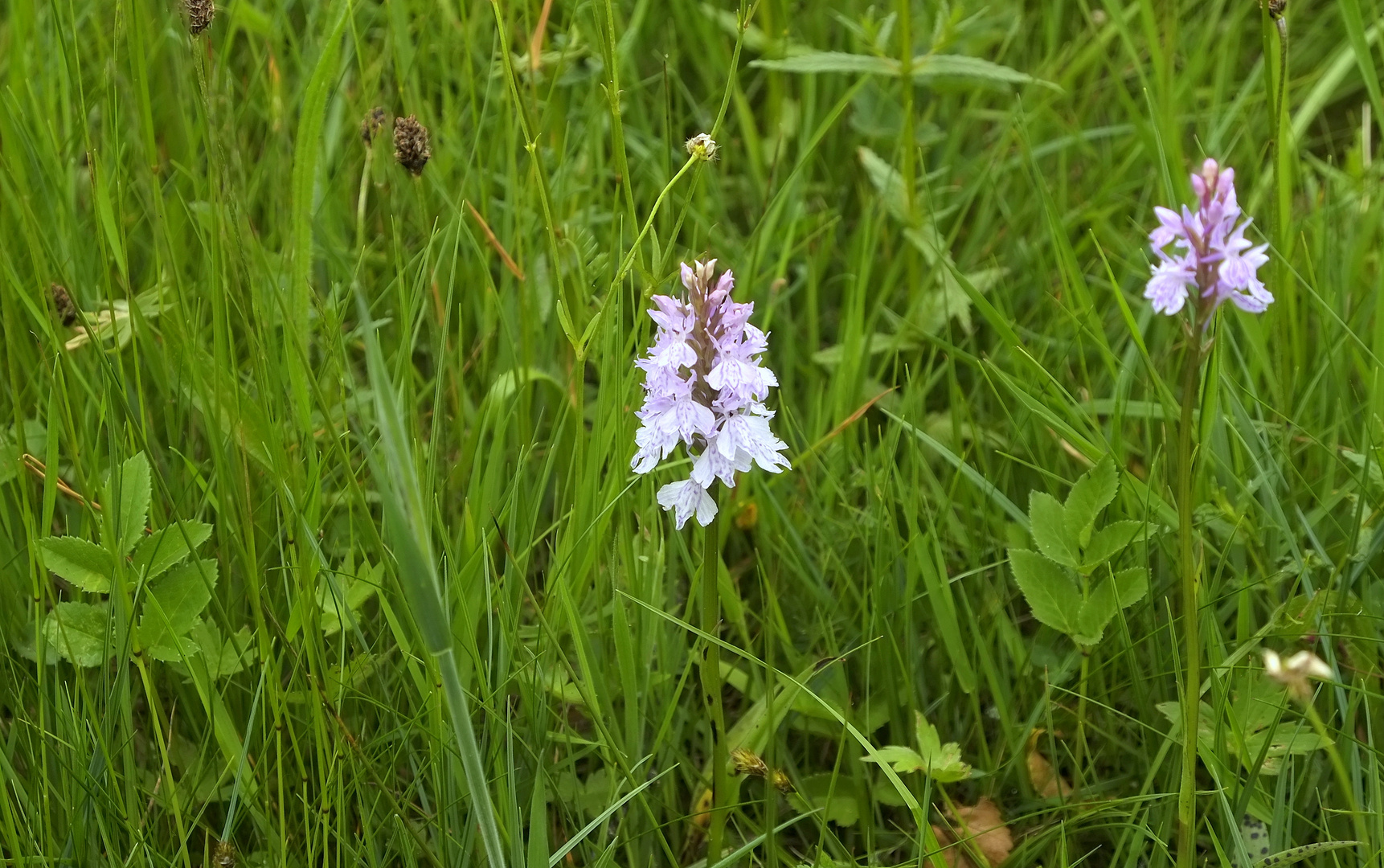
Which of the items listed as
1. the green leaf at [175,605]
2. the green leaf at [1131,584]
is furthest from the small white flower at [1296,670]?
the green leaf at [175,605]

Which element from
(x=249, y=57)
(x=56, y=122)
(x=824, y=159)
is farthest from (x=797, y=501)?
(x=249, y=57)

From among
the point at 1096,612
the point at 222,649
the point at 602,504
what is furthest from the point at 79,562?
the point at 1096,612

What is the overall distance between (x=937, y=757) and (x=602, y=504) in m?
0.61

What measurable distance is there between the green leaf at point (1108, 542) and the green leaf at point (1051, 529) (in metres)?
0.02

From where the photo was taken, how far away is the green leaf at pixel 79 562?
171 centimetres

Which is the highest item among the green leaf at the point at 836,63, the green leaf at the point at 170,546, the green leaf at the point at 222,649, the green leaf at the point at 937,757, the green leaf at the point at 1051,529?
the green leaf at the point at 836,63

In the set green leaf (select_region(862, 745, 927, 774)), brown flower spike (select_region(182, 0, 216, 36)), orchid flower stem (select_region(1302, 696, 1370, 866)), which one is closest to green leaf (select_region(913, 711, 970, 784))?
green leaf (select_region(862, 745, 927, 774))

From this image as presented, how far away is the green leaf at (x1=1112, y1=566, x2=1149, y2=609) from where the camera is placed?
5.83 ft

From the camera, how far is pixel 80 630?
5.74ft

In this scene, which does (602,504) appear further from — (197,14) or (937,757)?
(197,14)

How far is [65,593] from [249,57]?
5.76 feet

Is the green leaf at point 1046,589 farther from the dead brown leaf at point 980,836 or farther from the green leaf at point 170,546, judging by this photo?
the green leaf at point 170,546

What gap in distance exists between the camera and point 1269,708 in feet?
5.63

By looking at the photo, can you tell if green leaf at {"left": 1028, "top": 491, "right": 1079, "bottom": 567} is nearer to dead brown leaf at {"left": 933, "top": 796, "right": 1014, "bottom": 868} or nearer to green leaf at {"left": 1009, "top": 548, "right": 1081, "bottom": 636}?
green leaf at {"left": 1009, "top": 548, "right": 1081, "bottom": 636}
